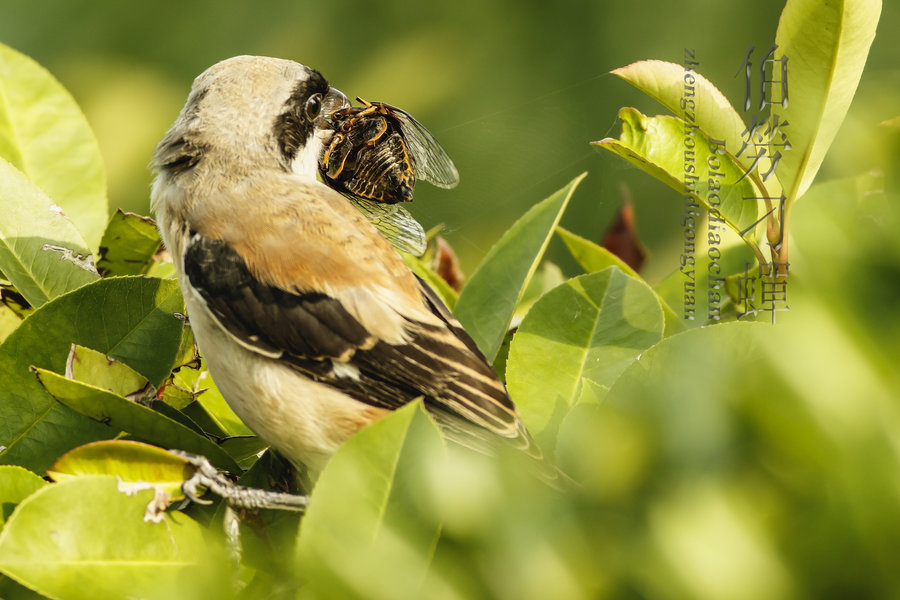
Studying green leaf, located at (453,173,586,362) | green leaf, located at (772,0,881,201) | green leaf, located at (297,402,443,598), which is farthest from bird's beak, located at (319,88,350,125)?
green leaf, located at (297,402,443,598)

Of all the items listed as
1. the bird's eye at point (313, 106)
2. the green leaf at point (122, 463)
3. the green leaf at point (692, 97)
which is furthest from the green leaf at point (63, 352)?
the green leaf at point (692, 97)

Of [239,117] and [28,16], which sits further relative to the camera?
[28,16]

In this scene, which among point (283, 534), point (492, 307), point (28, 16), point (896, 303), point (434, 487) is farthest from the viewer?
point (28, 16)

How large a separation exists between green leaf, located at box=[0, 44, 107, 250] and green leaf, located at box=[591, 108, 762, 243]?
0.94m

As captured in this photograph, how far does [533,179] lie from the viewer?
1.92 m

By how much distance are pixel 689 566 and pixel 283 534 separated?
69 cm

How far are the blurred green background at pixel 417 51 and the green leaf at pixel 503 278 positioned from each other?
9.11ft

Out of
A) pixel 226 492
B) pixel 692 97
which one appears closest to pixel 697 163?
pixel 692 97

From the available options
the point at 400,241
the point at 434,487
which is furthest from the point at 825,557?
the point at 400,241

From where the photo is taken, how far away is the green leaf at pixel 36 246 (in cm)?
131

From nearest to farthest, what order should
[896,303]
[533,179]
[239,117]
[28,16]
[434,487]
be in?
1. [896,303]
2. [434,487]
3. [239,117]
4. [533,179]
5. [28,16]

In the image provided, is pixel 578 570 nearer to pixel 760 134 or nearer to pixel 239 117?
pixel 760 134

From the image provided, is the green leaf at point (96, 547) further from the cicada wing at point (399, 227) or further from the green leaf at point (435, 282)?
the cicada wing at point (399, 227)

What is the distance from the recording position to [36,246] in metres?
1.32
